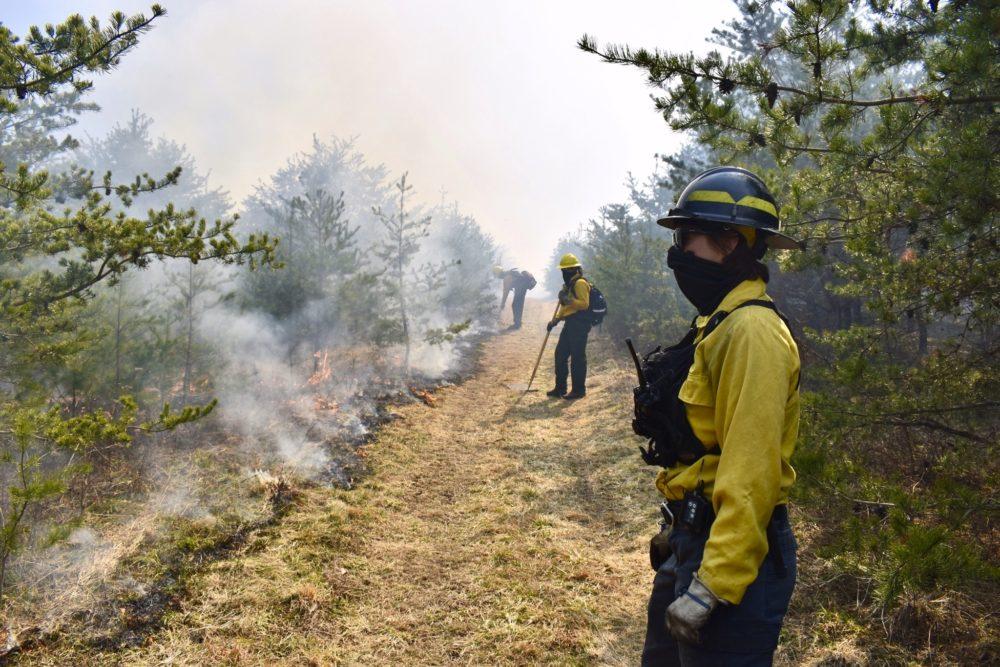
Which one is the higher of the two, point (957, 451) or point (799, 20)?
point (799, 20)

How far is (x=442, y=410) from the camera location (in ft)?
30.8

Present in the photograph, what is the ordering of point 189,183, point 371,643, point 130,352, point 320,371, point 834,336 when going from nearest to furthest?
point 371,643 → point 834,336 → point 130,352 → point 320,371 → point 189,183

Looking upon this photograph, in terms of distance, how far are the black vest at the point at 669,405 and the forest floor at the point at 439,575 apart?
1881 mm

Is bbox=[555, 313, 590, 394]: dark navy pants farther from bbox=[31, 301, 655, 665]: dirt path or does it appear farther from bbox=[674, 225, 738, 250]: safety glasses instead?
bbox=[674, 225, 738, 250]: safety glasses

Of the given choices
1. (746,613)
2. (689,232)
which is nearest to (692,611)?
(746,613)

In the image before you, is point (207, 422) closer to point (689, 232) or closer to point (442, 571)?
point (442, 571)

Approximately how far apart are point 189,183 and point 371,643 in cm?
2931

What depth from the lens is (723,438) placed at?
1909 mm

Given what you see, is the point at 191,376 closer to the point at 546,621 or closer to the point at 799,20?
the point at 546,621

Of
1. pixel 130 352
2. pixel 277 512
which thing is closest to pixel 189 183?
pixel 130 352

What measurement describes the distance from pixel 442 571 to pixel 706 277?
3.31 m

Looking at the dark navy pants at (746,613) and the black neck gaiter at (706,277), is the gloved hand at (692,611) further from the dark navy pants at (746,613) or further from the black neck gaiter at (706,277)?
the black neck gaiter at (706,277)

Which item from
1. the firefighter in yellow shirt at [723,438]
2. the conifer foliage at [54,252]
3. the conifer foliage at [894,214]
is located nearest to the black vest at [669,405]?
the firefighter in yellow shirt at [723,438]

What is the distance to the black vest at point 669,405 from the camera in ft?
6.79
